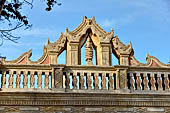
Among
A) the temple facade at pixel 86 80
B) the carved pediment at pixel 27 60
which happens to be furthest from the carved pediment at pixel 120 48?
the carved pediment at pixel 27 60

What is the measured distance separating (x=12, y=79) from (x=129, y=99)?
4.00m

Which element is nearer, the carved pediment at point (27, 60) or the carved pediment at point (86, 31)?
the carved pediment at point (27, 60)

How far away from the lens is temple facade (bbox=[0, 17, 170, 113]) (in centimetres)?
1472

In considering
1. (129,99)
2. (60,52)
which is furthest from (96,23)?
(129,99)

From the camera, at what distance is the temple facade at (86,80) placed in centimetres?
1472

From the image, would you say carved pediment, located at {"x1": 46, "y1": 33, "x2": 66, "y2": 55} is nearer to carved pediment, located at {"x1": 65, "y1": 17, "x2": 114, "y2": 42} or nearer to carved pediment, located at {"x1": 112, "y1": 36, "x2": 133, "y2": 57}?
carved pediment, located at {"x1": 65, "y1": 17, "x2": 114, "y2": 42}

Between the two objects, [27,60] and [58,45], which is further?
[58,45]

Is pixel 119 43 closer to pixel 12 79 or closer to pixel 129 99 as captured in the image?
pixel 129 99

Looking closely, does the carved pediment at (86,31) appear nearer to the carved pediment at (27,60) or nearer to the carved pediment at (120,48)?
the carved pediment at (120,48)

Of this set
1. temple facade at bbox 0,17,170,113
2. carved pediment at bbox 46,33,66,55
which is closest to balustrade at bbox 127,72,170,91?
temple facade at bbox 0,17,170,113

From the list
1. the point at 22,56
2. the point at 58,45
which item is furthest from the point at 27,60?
the point at 58,45

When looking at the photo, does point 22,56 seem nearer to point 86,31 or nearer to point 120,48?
point 86,31

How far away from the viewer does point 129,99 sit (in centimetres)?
1497

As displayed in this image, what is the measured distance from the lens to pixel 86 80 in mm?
15391
